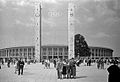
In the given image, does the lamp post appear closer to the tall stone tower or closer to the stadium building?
the tall stone tower

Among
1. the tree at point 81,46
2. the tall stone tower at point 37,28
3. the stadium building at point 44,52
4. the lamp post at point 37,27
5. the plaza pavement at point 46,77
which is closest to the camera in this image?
the plaza pavement at point 46,77

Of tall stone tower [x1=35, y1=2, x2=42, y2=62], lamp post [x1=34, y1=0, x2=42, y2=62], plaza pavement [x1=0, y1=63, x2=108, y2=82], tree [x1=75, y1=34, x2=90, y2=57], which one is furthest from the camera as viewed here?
tree [x1=75, y1=34, x2=90, y2=57]

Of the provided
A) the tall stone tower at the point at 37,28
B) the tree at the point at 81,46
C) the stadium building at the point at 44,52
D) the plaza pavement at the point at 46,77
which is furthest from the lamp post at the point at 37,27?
the stadium building at the point at 44,52

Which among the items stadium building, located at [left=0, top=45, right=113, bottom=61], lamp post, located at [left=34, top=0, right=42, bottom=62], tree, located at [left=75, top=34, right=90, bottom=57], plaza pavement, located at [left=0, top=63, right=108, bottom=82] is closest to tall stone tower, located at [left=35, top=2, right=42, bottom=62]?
lamp post, located at [left=34, top=0, right=42, bottom=62]

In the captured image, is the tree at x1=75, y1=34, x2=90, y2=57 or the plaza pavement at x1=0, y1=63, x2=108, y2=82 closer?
the plaza pavement at x1=0, y1=63, x2=108, y2=82

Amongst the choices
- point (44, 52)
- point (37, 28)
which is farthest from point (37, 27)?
point (44, 52)

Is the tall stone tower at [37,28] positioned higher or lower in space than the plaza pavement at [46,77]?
higher

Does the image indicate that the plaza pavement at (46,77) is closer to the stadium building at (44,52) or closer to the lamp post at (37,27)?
the lamp post at (37,27)

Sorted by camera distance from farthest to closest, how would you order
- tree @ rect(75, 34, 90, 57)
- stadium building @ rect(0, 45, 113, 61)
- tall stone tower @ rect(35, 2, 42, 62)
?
stadium building @ rect(0, 45, 113, 61) < tree @ rect(75, 34, 90, 57) < tall stone tower @ rect(35, 2, 42, 62)

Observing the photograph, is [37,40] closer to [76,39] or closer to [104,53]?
[76,39]

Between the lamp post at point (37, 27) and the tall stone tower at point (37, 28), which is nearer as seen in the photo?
the lamp post at point (37, 27)

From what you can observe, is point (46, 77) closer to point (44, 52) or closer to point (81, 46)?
point (81, 46)

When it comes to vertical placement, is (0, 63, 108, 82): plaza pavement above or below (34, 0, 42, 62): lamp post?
below

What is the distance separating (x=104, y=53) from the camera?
84.7 metres
